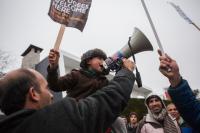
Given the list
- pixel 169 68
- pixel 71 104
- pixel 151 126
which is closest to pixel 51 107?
pixel 71 104

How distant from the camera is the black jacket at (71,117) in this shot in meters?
1.56

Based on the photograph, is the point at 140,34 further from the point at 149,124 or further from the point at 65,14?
the point at 149,124

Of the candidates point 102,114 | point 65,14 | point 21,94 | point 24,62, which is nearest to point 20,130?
point 21,94

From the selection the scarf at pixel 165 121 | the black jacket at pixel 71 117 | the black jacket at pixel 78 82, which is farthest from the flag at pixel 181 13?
the black jacket at pixel 71 117

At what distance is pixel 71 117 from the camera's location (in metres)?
1.57

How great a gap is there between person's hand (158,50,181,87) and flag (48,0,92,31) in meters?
2.69

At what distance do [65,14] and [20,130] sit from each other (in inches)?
124

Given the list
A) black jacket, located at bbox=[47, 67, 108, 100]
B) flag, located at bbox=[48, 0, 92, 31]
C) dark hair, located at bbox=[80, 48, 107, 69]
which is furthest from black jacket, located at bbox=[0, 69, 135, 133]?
flag, located at bbox=[48, 0, 92, 31]

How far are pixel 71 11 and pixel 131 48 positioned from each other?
212 cm

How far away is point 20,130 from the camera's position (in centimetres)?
154

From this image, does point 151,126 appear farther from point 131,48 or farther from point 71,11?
point 131,48

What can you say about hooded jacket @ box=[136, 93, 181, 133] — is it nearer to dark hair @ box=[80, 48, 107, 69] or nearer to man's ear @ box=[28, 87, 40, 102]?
dark hair @ box=[80, 48, 107, 69]

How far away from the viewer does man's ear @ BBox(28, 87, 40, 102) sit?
1772mm

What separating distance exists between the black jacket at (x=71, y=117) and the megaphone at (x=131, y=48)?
98cm
